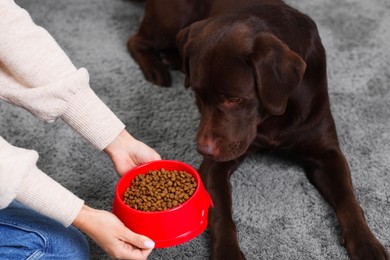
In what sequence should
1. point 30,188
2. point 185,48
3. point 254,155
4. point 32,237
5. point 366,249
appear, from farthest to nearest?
point 254,155
point 185,48
point 366,249
point 32,237
point 30,188

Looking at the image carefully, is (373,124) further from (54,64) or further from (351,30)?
(54,64)

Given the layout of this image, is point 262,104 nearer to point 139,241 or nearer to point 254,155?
point 254,155

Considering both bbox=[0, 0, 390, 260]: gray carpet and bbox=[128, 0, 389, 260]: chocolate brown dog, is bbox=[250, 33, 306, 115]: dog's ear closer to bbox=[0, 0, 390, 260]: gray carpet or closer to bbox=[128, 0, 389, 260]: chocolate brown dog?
bbox=[128, 0, 389, 260]: chocolate brown dog

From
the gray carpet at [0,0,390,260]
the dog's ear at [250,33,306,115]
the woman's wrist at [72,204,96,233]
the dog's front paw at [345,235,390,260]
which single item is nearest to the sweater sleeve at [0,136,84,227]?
the woman's wrist at [72,204,96,233]

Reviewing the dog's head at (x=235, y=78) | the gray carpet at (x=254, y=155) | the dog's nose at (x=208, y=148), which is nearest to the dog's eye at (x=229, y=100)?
the dog's head at (x=235, y=78)

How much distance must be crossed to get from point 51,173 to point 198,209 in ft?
2.34

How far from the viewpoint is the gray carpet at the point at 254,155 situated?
1659 mm

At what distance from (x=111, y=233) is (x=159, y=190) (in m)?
0.22

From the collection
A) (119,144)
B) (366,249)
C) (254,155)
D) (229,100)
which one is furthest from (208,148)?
(366,249)

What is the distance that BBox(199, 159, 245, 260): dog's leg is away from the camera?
1.55 metres

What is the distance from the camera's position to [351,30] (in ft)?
8.38

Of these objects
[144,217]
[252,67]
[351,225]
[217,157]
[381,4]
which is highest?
[252,67]

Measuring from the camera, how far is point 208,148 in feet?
5.27

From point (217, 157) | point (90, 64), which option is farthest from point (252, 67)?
point (90, 64)
